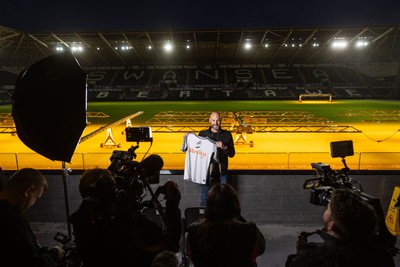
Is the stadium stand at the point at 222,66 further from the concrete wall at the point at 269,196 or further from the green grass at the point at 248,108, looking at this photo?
the concrete wall at the point at 269,196

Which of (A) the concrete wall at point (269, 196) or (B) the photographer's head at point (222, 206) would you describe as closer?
(B) the photographer's head at point (222, 206)

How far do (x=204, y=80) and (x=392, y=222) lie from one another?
34.4 m

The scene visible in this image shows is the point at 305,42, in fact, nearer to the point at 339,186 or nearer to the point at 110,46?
the point at 110,46

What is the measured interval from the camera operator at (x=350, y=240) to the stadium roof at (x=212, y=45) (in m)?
27.5

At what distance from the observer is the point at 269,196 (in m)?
5.41

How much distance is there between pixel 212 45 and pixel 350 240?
32481mm

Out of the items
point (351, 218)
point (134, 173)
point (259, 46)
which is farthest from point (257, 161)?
point (259, 46)

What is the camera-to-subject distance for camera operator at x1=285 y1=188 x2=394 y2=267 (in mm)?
1822

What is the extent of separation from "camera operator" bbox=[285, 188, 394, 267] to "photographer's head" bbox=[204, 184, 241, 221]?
2.06 feet

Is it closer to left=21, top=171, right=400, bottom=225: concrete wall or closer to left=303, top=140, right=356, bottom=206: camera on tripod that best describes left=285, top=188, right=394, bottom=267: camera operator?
left=303, top=140, right=356, bottom=206: camera on tripod

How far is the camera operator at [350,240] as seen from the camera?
1.82 meters

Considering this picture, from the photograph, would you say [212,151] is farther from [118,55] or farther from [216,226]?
[118,55]

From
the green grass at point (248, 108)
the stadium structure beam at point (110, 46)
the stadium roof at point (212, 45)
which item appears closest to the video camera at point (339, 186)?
the green grass at point (248, 108)

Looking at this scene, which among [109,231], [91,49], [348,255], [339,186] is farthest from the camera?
[91,49]
